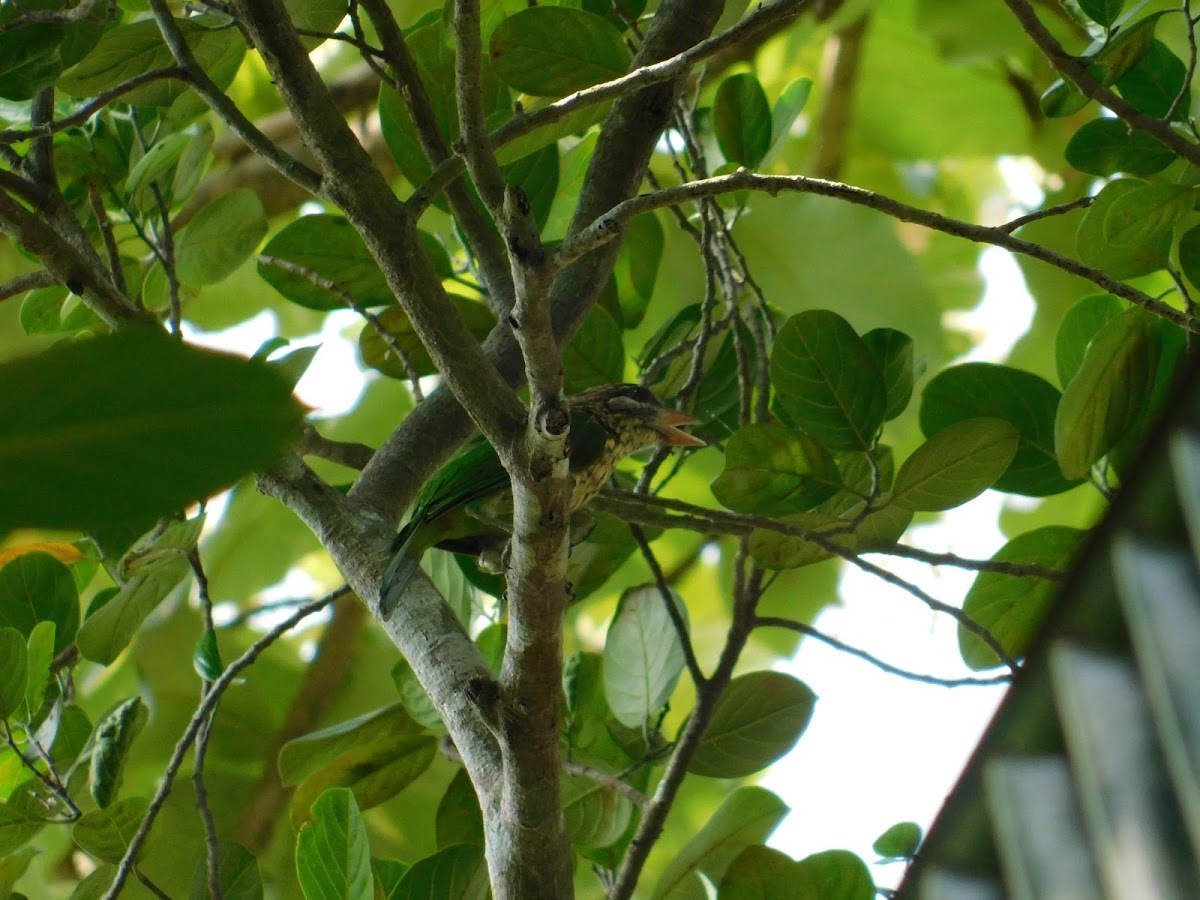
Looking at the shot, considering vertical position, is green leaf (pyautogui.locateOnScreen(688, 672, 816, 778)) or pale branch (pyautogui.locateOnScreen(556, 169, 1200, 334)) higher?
pale branch (pyautogui.locateOnScreen(556, 169, 1200, 334))

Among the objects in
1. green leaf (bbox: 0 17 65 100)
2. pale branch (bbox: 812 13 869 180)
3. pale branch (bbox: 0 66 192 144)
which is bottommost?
pale branch (bbox: 0 66 192 144)

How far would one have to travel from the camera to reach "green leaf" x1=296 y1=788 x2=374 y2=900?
192 cm

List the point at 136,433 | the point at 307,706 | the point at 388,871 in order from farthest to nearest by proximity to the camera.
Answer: the point at 307,706 < the point at 388,871 < the point at 136,433

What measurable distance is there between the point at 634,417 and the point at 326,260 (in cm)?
73

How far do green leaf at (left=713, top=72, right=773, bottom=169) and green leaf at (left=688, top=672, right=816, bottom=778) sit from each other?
1.03 metres

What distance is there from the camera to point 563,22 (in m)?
1.95

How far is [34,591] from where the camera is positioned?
2.42 m

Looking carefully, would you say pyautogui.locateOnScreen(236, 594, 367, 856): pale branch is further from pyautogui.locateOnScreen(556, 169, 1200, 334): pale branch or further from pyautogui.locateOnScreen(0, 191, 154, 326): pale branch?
pyautogui.locateOnScreen(556, 169, 1200, 334): pale branch

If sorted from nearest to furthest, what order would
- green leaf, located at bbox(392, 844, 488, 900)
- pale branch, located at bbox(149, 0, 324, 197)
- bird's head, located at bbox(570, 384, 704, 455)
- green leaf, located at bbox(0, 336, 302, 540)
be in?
green leaf, located at bbox(0, 336, 302, 540) → pale branch, located at bbox(149, 0, 324, 197) → green leaf, located at bbox(392, 844, 488, 900) → bird's head, located at bbox(570, 384, 704, 455)

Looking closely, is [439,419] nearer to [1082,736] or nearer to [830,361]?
[830,361]

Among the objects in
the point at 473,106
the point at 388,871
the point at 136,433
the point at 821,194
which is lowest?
the point at 136,433

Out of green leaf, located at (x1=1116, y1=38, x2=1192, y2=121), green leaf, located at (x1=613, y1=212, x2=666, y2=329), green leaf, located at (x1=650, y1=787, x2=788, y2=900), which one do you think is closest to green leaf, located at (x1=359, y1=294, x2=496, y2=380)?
green leaf, located at (x1=613, y1=212, x2=666, y2=329)

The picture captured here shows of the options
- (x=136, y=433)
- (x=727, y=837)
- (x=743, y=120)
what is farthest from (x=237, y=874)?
(x=136, y=433)

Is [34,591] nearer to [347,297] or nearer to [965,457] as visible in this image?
[347,297]
